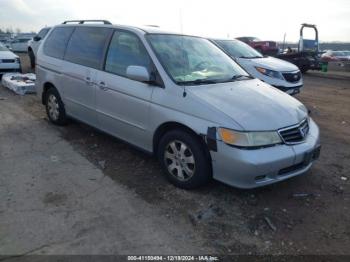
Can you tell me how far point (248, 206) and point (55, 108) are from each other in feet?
13.5

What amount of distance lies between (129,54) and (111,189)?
1.80 meters

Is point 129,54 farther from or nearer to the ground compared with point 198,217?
farther from the ground

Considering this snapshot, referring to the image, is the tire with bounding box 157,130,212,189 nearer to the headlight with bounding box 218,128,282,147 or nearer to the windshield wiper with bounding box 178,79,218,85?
the headlight with bounding box 218,128,282,147

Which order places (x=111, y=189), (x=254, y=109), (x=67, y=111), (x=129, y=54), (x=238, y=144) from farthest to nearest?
(x=67, y=111), (x=129, y=54), (x=111, y=189), (x=254, y=109), (x=238, y=144)

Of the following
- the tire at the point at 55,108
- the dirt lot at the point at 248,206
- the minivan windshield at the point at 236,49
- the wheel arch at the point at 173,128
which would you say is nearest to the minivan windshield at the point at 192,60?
the wheel arch at the point at 173,128

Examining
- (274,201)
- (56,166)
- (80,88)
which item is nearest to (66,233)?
(56,166)

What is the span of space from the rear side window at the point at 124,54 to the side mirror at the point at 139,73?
19 centimetres

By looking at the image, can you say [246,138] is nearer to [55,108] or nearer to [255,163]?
[255,163]

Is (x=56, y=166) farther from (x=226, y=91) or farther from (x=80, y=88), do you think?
(x=226, y=91)

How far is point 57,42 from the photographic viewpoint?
21.6ft

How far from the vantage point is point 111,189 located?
4434 millimetres

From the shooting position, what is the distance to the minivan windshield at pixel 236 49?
10109 mm

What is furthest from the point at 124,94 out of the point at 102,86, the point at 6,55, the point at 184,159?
the point at 6,55

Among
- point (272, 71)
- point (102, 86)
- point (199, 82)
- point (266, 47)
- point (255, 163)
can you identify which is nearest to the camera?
point (255, 163)
